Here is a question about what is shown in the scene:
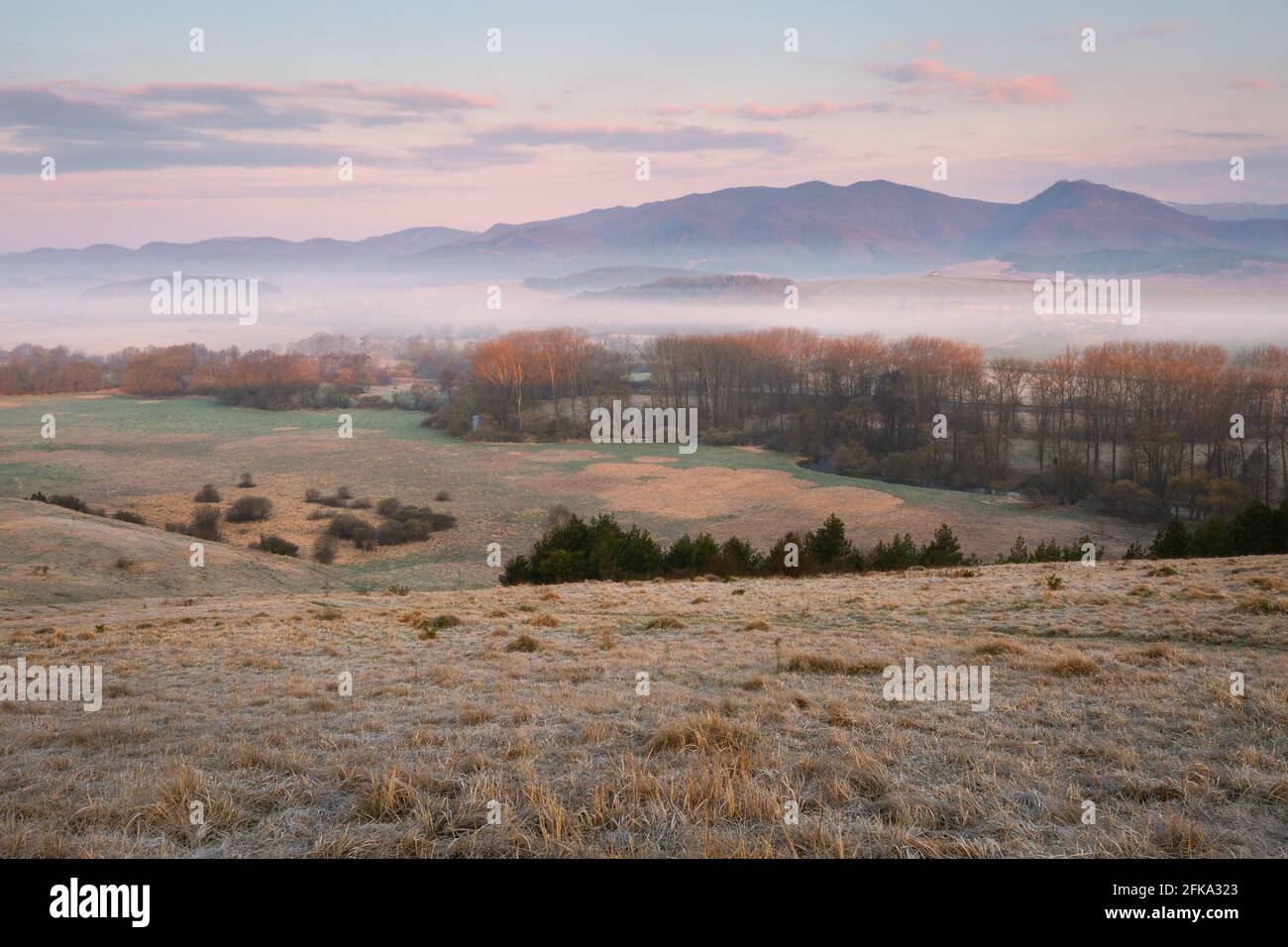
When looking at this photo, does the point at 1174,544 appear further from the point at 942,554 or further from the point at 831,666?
the point at 831,666

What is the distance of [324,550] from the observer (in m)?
45.1

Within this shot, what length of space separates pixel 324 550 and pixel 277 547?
242 centimetres

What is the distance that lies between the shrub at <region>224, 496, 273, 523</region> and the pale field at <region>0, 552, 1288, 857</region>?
38.9m

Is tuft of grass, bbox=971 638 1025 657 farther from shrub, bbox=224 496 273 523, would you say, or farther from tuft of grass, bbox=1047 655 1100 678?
shrub, bbox=224 496 273 523

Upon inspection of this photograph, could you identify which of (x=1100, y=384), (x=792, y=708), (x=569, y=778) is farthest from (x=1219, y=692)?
(x=1100, y=384)

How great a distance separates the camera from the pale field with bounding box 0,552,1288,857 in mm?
5039

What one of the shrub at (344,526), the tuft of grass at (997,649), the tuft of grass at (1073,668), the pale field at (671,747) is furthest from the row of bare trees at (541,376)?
the tuft of grass at (1073,668)

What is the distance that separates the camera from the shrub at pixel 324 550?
44562mm

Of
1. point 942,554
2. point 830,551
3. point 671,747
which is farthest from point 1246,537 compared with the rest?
point 671,747

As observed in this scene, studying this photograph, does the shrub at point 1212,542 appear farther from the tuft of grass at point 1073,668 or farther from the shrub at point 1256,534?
the tuft of grass at point 1073,668

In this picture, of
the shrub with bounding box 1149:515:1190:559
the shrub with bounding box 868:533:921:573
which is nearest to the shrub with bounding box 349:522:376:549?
the shrub with bounding box 868:533:921:573

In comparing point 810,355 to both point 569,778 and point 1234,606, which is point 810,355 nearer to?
point 1234,606
